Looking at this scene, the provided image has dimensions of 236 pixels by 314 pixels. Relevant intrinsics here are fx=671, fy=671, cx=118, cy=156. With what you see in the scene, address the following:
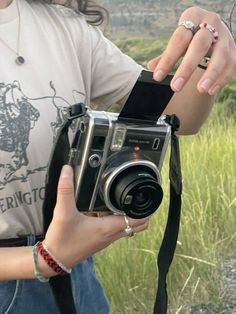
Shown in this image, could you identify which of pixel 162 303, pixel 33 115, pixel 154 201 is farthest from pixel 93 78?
pixel 162 303

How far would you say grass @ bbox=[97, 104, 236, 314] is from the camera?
2035 mm

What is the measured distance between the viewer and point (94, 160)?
36.8 inches

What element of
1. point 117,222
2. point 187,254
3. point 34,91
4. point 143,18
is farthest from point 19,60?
point 143,18

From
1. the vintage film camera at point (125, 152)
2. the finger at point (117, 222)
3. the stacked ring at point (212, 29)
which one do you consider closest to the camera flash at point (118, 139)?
the vintage film camera at point (125, 152)

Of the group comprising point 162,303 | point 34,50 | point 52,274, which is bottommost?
point 162,303

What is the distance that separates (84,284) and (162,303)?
0.13 metres

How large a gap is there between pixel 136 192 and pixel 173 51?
0.68ft

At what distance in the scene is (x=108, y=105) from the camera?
4.00 feet

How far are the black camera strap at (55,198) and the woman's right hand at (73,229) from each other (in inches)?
1.7

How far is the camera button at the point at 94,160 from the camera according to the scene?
3.06 feet

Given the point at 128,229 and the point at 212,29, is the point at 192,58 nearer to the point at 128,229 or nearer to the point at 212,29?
the point at 212,29

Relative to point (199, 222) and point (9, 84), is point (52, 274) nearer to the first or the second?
point (9, 84)

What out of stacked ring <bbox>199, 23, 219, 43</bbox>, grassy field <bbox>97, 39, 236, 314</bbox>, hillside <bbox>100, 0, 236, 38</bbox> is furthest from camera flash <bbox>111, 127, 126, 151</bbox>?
hillside <bbox>100, 0, 236, 38</bbox>

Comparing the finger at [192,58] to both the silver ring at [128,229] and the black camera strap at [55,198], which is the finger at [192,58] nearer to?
the black camera strap at [55,198]
